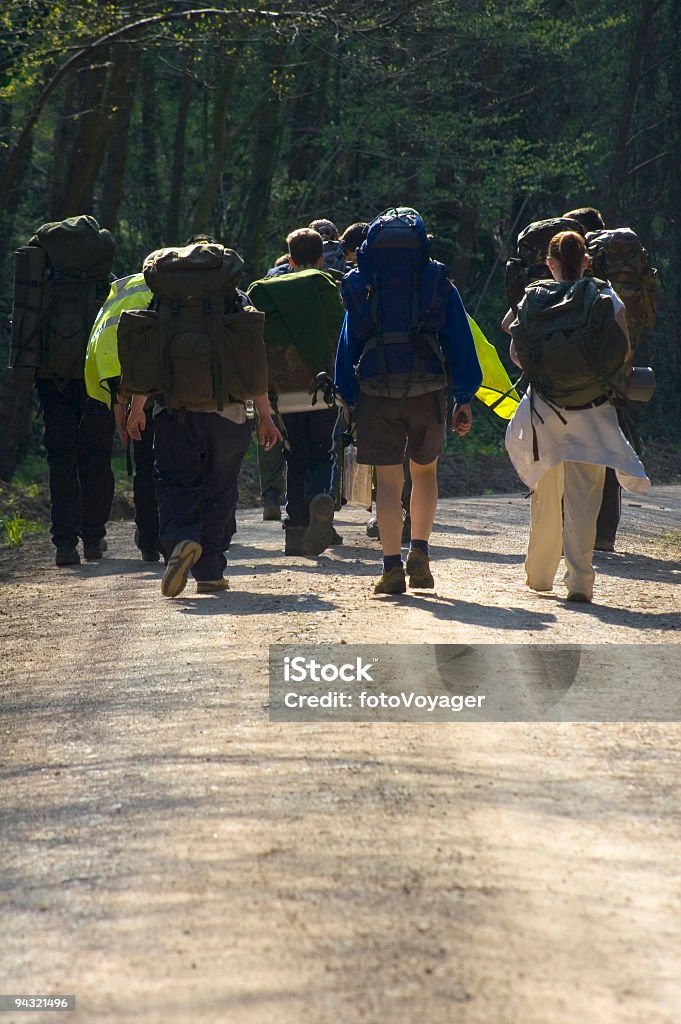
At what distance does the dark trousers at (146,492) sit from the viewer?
1024 centimetres

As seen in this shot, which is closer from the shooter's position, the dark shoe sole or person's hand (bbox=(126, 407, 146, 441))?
person's hand (bbox=(126, 407, 146, 441))

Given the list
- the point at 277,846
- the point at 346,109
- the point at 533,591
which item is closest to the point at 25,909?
the point at 277,846

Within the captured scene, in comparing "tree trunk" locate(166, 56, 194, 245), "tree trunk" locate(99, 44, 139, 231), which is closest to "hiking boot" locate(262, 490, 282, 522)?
"tree trunk" locate(99, 44, 139, 231)

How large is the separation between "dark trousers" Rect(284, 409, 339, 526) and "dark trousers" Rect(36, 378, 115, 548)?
4.01ft

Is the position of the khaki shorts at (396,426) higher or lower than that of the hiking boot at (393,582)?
higher

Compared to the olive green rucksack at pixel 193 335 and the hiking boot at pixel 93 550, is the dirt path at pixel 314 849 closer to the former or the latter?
the olive green rucksack at pixel 193 335

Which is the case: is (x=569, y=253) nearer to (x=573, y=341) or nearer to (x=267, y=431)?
(x=573, y=341)

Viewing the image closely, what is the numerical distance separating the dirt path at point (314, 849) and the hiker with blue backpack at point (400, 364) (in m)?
1.13

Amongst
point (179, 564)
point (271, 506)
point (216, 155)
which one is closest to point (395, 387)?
point (179, 564)

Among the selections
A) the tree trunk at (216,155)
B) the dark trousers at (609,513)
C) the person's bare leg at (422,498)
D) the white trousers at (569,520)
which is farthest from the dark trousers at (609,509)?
the tree trunk at (216,155)

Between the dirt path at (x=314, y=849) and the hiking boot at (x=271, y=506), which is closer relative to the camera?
the dirt path at (x=314, y=849)

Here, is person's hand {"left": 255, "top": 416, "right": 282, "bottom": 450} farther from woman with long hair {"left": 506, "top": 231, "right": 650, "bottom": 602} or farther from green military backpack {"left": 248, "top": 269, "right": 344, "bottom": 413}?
woman with long hair {"left": 506, "top": 231, "right": 650, "bottom": 602}

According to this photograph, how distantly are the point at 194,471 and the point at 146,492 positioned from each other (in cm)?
180

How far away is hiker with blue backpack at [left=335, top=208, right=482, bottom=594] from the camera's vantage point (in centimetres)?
840
